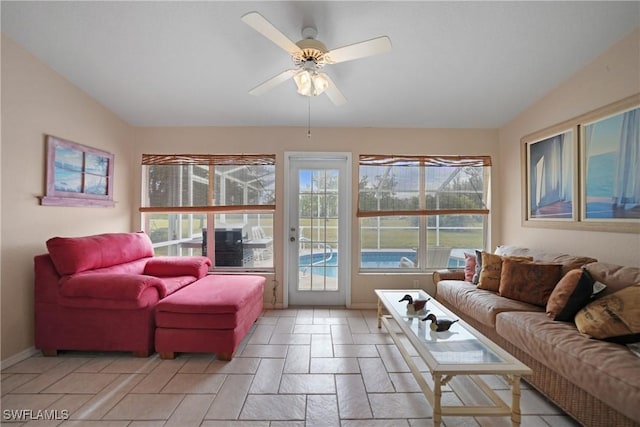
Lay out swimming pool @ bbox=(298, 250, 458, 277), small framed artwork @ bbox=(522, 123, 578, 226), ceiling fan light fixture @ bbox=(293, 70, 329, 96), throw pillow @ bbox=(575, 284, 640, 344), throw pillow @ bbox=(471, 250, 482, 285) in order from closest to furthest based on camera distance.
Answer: throw pillow @ bbox=(575, 284, 640, 344), ceiling fan light fixture @ bbox=(293, 70, 329, 96), small framed artwork @ bbox=(522, 123, 578, 226), throw pillow @ bbox=(471, 250, 482, 285), swimming pool @ bbox=(298, 250, 458, 277)

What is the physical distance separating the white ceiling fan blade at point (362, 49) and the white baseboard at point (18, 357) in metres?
3.40

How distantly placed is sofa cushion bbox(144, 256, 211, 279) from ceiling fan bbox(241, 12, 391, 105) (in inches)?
82.3

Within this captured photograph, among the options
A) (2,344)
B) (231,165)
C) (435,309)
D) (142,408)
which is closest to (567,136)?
(435,309)

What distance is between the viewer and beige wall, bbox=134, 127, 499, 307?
3.72 metres

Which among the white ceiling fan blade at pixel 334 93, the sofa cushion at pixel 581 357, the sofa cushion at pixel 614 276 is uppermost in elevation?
the white ceiling fan blade at pixel 334 93

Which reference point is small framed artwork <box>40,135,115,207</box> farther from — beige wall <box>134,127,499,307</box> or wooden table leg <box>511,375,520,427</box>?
wooden table leg <box>511,375,520,427</box>

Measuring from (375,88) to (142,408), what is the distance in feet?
10.8

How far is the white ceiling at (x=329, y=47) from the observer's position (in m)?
2.07

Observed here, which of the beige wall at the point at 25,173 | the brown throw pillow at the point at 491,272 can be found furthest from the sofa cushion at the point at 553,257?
the beige wall at the point at 25,173

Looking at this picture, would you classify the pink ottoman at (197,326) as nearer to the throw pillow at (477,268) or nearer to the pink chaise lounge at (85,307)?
the pink chaise lounge at (85,307)

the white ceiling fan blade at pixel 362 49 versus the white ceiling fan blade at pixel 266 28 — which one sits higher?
the white ceiling fan blade at pixel 266 28

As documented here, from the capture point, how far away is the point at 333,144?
373 cm

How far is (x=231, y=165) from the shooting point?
148 inches

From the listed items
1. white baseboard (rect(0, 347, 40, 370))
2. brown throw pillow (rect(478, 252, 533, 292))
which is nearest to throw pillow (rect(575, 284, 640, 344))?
brown throw pillow (rect(478, 252, 533, 292))
